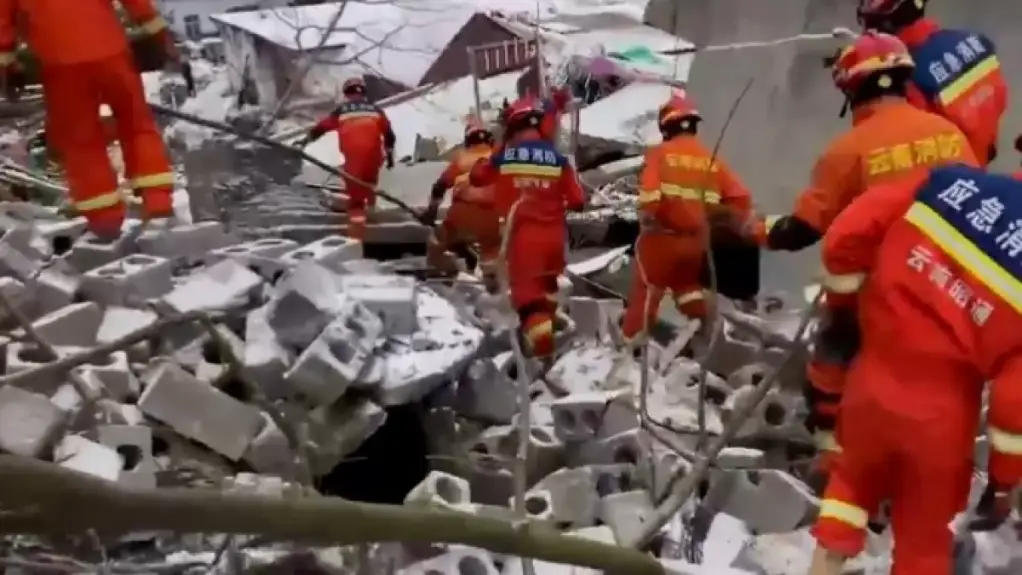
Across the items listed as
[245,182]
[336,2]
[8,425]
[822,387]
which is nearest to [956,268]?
[822,387]

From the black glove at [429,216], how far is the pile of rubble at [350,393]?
62 cm

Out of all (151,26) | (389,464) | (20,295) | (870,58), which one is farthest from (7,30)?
(389,464)

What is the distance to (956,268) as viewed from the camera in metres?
1.78

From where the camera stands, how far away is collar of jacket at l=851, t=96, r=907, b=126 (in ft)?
7.42

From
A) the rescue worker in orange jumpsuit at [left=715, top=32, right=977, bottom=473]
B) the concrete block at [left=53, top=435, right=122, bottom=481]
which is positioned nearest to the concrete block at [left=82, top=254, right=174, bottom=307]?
the concrete block at [left=53, top=435, right=122, bottom=481]

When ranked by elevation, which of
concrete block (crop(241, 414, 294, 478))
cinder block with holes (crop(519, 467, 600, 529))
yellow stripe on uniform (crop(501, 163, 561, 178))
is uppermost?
yellow stripe on uniform (crop(501, 163, 561, 178))

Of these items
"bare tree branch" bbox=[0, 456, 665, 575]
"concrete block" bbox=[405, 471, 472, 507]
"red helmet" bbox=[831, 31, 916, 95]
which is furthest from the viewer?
"concrete block" bbox=[405, 471, 472, 507]

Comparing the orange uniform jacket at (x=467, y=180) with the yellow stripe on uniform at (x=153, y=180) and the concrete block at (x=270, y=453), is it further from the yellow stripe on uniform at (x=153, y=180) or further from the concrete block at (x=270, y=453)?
the yellow stripe on uniform at (x=153, y=180)

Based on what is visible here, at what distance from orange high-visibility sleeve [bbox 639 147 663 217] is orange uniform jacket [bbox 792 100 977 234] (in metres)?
1.28

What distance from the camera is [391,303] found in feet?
10.6

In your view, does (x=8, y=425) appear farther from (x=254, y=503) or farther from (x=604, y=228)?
(x=604, y=228)

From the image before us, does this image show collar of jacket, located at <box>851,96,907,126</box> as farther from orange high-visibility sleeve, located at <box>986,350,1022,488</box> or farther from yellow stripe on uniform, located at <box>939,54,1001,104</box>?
orange high-visibility sleeve, located at <box>986,350,1022,488</box>

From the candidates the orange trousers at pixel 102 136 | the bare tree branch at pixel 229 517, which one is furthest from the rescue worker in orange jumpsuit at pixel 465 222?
the bare tree branch at pixel 229 517

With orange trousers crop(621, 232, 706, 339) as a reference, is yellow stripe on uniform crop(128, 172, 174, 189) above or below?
above
